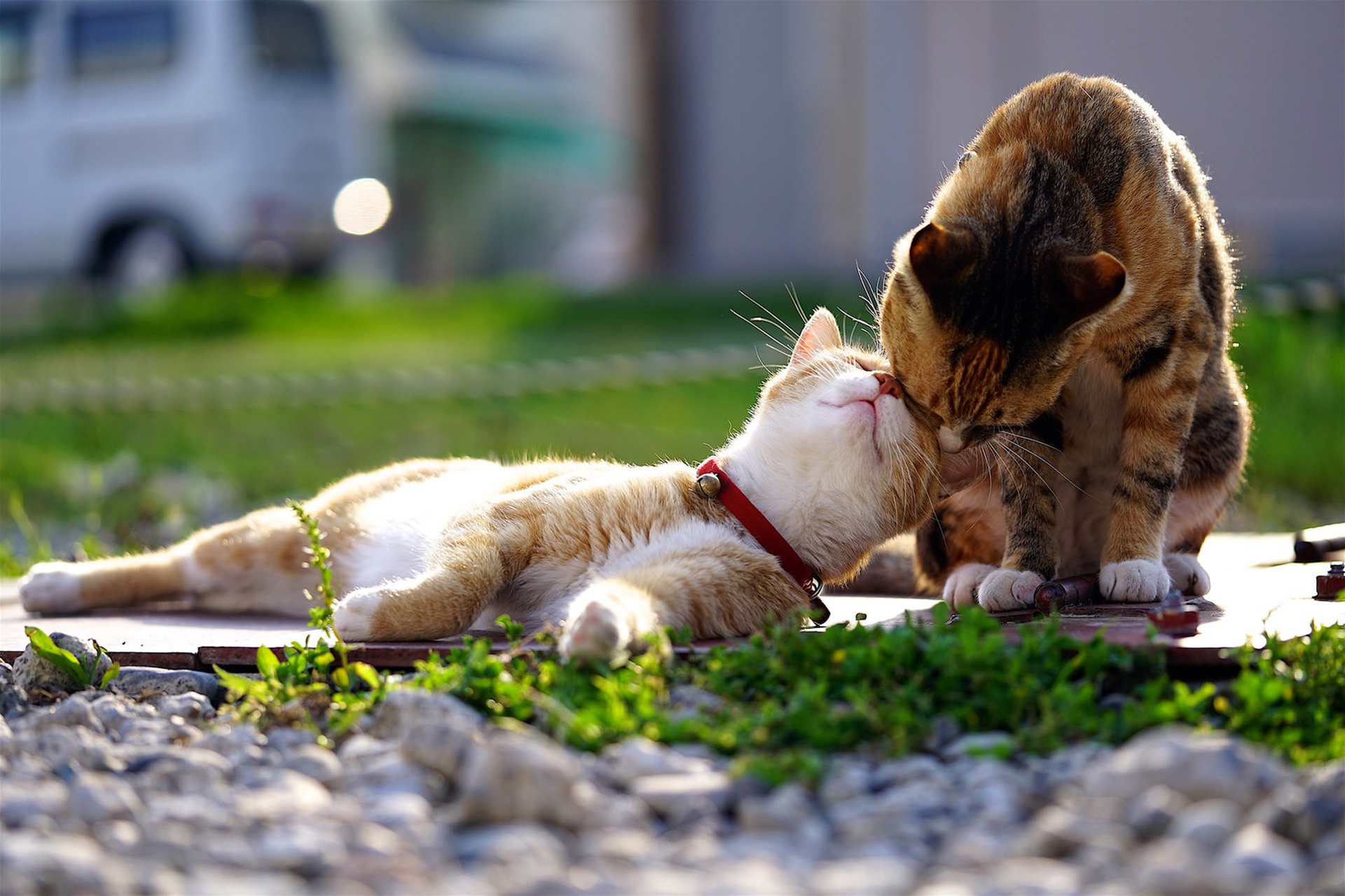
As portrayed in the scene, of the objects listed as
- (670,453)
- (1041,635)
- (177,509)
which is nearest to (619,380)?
(670,453)

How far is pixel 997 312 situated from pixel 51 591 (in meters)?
2.27

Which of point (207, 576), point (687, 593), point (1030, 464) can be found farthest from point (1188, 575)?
point (207, 576)

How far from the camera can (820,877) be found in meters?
1.57

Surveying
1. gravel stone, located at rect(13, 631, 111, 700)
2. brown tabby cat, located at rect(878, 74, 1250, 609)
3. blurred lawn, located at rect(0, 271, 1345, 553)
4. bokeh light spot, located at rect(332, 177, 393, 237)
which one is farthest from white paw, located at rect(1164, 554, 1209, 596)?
bokeh light spot, located at rect(332, 177, 393, 237)

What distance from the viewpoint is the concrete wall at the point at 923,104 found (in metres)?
10.2

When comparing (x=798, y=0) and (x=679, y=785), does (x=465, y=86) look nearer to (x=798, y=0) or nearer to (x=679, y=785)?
(x=798, y=0)

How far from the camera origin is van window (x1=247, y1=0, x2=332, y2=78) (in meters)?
13.4

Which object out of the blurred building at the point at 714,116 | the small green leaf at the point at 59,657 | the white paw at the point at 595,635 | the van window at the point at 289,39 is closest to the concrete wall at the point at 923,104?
the blurred building at the point at 714,116

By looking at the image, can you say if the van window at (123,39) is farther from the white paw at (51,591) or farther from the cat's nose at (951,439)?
the cat's nose at (951,439)

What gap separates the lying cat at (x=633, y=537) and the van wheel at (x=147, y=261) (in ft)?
36.1

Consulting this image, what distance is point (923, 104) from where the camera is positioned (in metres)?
11.2

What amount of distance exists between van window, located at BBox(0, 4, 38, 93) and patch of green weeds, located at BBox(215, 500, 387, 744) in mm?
13057

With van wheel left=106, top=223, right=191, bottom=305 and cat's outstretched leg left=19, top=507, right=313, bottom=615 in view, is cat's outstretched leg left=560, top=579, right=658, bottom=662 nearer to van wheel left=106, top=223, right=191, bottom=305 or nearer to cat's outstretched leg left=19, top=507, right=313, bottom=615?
cat's outstretched leg left=19, top=507, right=313, bottom=615

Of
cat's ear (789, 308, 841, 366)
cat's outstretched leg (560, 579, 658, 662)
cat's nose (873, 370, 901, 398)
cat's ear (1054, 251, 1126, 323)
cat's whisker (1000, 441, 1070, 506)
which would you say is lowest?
cat's outstretched leg (560, 579, 658, 662)
